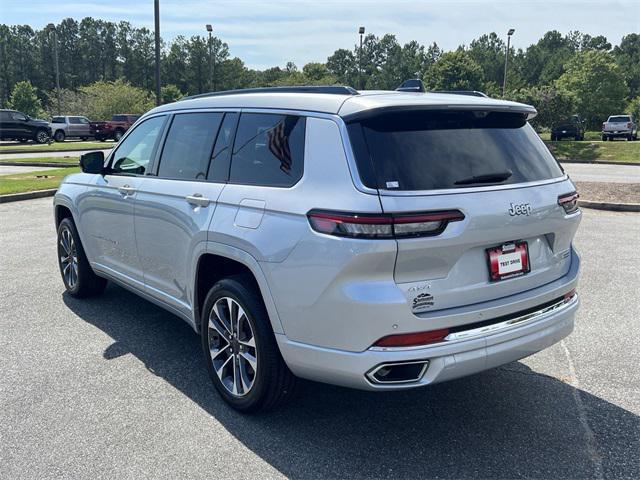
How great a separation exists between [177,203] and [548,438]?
2.71 metres

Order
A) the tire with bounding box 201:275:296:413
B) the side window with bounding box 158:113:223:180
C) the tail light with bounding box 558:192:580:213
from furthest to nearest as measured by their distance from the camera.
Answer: the side window with bounding box 158:113:223:180 → the tail light with bounding box 558:192:580:213 → the tire with bounding box 201:275:296:413

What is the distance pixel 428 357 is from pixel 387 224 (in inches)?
26.7

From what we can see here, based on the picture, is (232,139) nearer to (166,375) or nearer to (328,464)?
(166,375)

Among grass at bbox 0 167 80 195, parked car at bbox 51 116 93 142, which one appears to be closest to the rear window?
grass at bbox 0 167 80 195

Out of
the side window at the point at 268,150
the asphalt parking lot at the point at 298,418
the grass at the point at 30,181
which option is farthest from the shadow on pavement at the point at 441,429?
the grass at the point at 30,181

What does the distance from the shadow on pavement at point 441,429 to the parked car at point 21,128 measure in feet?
118

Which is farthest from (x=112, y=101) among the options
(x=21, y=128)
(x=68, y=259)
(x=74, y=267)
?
(x=74, y=267)

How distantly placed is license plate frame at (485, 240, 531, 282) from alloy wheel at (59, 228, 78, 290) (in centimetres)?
424

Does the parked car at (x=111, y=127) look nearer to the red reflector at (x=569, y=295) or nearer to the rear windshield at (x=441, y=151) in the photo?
the rear windshield at (x=441, y=151)

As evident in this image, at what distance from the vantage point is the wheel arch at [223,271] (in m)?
3.10

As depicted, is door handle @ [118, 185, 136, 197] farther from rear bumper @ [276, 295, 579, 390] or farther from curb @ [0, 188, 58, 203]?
curb @ [0, 188, 58, 203]

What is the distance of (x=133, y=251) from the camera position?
4578 mm

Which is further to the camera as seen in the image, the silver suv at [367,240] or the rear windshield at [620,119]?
the rear windshield at [620,119]

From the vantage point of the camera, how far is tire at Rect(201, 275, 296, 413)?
321 centimetres
